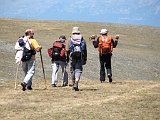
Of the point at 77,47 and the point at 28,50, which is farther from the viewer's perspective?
the point at 28,50

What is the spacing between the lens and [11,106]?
13211 millimetres

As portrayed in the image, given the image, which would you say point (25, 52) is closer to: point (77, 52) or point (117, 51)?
point (77, 52)

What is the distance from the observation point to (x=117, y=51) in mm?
50875

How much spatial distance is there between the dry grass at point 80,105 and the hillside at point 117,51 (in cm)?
1069

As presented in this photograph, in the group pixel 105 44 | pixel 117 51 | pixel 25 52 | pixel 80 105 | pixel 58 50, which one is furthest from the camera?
pixel 117 51

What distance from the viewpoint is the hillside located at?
34.1 metres

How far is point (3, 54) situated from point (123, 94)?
910 inches

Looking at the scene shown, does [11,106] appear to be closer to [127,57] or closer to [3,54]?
[3,54]

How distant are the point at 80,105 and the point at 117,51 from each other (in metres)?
38.1

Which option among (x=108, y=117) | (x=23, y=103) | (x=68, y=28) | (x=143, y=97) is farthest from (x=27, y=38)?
(x=68, y=28)

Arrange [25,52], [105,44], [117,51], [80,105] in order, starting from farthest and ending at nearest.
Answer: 1. [117,51]
2. [105,44]
3. [25,52]
4. [80,105]

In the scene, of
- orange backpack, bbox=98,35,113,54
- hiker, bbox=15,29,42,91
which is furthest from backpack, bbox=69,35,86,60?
orange backpack, bbox=98,35,113,54

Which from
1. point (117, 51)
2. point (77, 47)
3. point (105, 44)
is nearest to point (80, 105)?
point (77, 47)

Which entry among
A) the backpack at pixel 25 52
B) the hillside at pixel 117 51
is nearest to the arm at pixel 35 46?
the backpack at pixel 25 52
